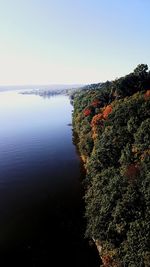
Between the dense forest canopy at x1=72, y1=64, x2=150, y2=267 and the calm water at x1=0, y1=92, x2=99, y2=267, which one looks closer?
the dense forest canopy at x1=72, y1=64, x2=150, y2=267

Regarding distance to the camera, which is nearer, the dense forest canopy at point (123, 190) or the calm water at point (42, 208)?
the dense forest canopy at point (123, 190)

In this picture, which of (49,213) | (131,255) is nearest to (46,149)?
(49,213)

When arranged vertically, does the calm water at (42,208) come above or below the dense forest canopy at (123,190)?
below

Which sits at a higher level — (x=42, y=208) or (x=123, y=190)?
(x=123, y=190)

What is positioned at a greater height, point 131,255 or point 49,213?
point 131,255

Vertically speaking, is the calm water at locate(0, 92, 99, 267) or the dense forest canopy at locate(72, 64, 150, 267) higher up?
the dense forest canopy at locate(72, 64, 150, 267)

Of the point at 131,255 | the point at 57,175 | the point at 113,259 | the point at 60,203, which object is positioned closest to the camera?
the point at 131,255

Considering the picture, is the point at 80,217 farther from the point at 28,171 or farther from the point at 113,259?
the point at 28,171

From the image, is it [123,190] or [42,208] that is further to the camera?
[42,208]
